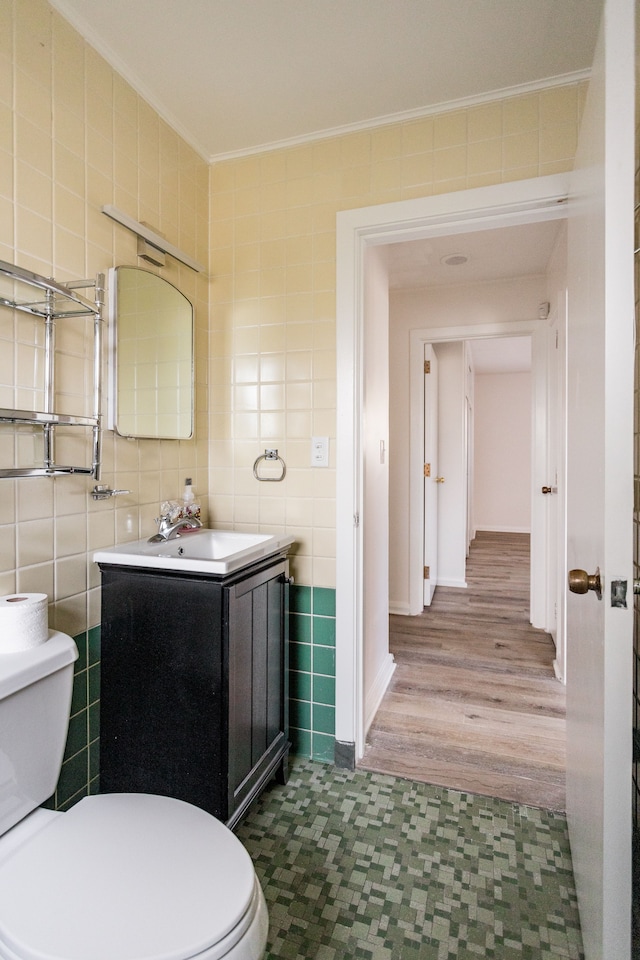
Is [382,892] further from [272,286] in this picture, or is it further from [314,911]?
[272,286]

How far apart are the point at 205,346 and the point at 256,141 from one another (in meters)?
0.83

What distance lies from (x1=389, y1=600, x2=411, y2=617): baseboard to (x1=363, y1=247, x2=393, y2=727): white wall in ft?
3.32

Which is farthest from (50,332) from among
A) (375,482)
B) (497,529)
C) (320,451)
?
(497,529)

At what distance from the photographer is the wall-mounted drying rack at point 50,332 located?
1.22 metres

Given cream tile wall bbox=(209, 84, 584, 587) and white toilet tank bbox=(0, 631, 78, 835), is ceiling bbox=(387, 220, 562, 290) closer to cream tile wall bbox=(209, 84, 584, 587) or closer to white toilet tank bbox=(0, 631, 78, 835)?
cream tile wall bbox=(209, 84, 584, 587)

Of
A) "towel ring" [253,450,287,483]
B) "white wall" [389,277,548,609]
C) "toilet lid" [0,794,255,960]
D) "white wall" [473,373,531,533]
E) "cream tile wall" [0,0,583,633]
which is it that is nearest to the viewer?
"toilet lid" [0,794,255,960]

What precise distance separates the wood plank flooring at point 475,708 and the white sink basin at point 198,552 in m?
0.99

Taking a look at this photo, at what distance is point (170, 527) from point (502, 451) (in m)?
6.74

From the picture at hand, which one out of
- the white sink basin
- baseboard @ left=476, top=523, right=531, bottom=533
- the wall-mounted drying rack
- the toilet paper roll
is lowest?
baseboard @ left=476, top=523, right=531, bottom=533

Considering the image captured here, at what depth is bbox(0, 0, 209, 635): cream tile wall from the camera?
1279mm

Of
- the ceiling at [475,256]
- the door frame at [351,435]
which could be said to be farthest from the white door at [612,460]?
the ceiling at [475,256]

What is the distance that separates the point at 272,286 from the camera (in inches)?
80.3

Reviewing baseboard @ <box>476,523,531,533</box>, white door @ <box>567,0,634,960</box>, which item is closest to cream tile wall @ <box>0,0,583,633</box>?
white door @ <box>567,0,634,960</box>

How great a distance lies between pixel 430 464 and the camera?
3.97m
